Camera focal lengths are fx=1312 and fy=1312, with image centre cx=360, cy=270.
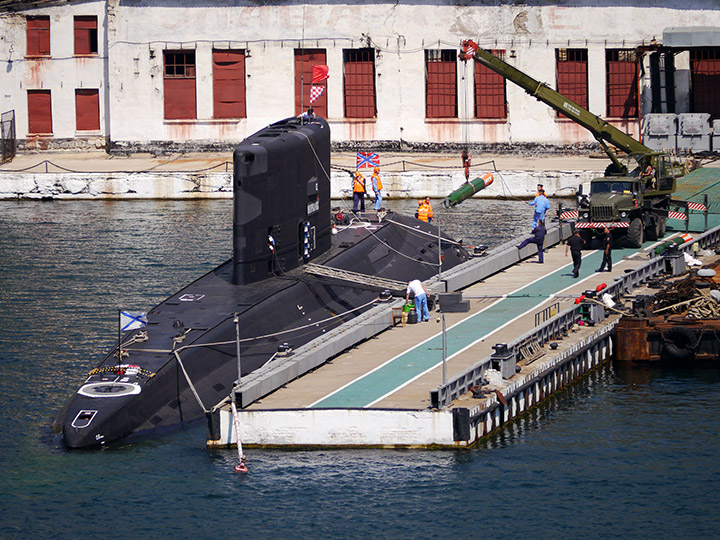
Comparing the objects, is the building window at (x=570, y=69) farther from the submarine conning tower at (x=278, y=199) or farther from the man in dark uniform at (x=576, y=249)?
the submarine conning tower at (x=278, y=199)

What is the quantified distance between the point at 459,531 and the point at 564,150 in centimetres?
5009

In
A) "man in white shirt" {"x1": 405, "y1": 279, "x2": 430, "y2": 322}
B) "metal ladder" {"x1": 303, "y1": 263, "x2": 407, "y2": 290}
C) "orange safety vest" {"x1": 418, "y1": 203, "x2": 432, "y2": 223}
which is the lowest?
"man in white shirt" {"x1": 405, "y1": 279, "x2": 430, "y2": 322}

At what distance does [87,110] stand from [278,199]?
42397 millimetres

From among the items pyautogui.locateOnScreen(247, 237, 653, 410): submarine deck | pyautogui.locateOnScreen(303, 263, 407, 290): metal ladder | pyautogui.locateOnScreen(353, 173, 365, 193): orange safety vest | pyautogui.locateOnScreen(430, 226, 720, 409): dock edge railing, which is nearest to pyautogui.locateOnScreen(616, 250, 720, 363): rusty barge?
pyautogui.locateOnScreen(430, 226, 720, 409): dock edge railing

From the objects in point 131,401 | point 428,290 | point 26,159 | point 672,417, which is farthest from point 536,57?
point 131,401

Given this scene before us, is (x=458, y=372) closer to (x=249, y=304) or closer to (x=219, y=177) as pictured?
(x=249, y=304)

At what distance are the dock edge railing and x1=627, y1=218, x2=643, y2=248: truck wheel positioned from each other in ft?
6.26

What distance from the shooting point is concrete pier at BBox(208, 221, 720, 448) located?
28.2m

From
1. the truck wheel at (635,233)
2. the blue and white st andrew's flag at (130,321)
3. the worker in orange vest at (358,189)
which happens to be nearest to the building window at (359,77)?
the worker in orange vest at (358,189)

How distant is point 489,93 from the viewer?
237 feet

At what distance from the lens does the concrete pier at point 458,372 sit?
28188 mm

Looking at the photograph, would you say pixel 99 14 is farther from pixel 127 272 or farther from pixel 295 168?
pixel 295 168

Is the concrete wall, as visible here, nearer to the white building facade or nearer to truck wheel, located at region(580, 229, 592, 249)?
the white building facade

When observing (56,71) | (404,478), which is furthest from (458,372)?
(56,71)
